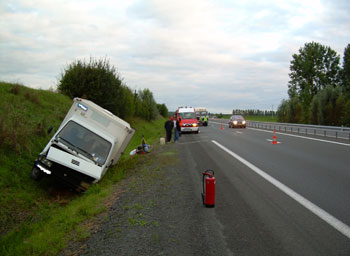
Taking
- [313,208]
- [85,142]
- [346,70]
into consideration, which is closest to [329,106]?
[346,70]

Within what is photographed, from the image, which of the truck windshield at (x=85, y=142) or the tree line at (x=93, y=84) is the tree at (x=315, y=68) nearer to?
the tree line at (x=93, y=84)

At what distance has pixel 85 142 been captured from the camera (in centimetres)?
1125

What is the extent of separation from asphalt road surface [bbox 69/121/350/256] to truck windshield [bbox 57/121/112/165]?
1480mm

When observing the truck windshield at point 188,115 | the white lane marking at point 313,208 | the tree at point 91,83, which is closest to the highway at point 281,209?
the white lane marking at point 313,208

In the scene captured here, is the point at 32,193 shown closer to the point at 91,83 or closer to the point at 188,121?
the point at 91,83

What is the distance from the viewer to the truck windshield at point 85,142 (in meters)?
10.9

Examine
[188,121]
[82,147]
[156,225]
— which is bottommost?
[156,225]

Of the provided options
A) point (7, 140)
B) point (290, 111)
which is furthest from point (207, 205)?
point (290, 111)

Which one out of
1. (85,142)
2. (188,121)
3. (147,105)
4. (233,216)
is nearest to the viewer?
(233,216)

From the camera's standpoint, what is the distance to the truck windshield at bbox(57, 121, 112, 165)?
35.9ft

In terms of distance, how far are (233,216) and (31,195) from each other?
7.46 m

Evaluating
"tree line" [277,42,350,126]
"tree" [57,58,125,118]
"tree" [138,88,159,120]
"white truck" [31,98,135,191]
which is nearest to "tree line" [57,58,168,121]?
"tree" [57,58,125,118]

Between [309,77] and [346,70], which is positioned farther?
[309,77]

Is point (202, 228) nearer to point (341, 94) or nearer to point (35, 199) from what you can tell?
point (35, 199)
